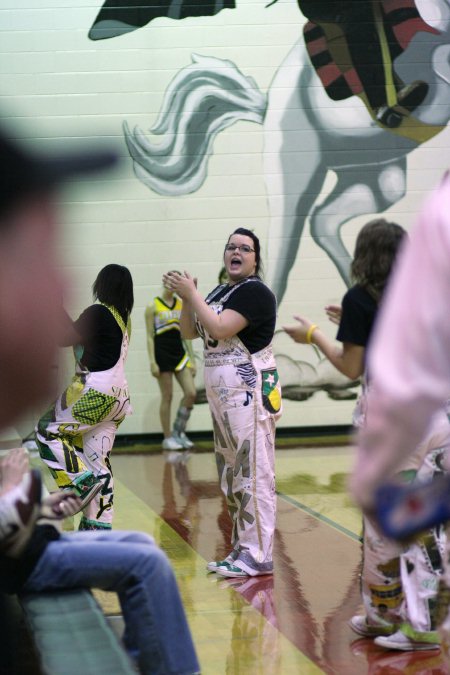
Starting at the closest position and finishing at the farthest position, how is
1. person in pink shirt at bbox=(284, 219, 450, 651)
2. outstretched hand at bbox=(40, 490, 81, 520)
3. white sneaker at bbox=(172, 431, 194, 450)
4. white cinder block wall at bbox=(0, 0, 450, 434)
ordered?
outstretched hand at bbox=(40, 490, 81, 520)
person in pink shirt at bbox=(284, 219, 450, 651)
white sneaker at bbox=(172, 431, 194, 450)
white cinder block wall at bbox=(0, 0, 450, 434)

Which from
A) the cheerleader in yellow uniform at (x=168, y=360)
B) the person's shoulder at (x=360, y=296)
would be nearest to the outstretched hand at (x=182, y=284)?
the person's shoulder at (x=360, y=296)

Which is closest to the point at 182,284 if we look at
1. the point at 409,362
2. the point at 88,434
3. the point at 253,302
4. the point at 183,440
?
the point at 253,302

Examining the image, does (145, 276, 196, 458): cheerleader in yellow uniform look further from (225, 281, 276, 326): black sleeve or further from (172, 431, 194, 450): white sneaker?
(225, 281, 276, 326): black sleeve

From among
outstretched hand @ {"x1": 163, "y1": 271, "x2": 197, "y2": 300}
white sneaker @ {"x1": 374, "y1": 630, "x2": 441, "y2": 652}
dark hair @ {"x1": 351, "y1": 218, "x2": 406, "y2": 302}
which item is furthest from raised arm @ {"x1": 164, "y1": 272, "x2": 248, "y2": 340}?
white sneaker @ {"x1": 374, "y1": 630, "x2": 441, "y2": 652}

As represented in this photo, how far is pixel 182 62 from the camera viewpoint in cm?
1127

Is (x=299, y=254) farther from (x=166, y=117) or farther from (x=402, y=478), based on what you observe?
(x=402, y=478)

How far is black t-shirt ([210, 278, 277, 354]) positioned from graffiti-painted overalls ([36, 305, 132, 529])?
72cm

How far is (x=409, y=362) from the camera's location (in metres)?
1.19

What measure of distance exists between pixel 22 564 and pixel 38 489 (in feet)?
1.21

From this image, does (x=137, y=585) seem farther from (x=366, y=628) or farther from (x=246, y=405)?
(x=246, y=405)

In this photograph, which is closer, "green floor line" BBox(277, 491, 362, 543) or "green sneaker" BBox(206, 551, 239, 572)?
"green sneaker" BBox(206, 551, 239, 572)

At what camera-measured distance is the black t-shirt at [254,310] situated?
530 centimetres

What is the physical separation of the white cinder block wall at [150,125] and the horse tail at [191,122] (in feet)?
0.31

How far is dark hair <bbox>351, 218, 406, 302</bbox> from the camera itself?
4066 mm
